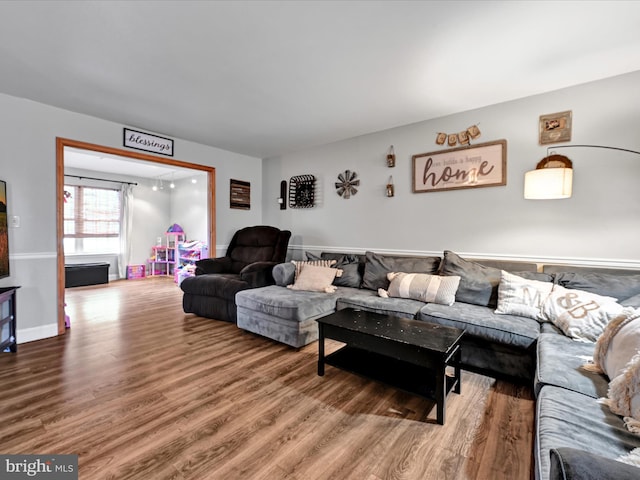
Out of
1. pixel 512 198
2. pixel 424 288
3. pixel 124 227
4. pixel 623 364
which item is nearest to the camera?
pixel 623 364

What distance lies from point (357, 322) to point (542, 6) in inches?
89.0

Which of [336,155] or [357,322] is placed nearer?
[357,322]

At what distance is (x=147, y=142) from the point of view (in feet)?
12.5

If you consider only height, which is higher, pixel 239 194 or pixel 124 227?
pixel 239 194

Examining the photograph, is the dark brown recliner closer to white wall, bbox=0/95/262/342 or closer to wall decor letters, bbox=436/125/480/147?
white wall, bbox=0/95/262/342

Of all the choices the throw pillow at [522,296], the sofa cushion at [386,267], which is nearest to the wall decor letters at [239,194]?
the sofa cushion at [386,267]

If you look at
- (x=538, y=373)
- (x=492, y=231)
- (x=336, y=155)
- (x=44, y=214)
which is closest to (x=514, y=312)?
(x=538, y=373)

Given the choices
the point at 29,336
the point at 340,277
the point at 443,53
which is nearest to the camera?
the point at 443,53

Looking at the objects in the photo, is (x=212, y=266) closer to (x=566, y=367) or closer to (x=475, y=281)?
(x=475, y=281)

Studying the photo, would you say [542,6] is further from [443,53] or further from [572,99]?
[572,99]

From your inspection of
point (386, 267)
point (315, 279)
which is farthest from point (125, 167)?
point (386, 267)

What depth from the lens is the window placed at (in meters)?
6.10

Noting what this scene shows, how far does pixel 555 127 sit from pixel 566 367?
223 cm

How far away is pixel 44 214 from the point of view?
10.1 ft
